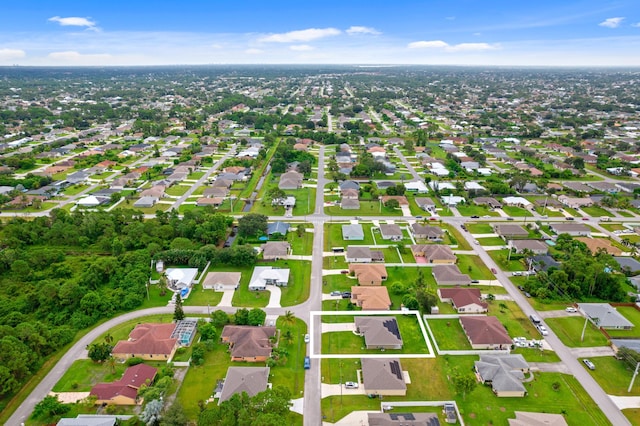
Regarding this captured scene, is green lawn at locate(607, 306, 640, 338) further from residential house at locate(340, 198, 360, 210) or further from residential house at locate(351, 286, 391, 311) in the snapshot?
residential house at locate(340, 198, 360, 210)

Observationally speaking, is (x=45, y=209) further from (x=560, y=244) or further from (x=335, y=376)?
(x=560, y=244)

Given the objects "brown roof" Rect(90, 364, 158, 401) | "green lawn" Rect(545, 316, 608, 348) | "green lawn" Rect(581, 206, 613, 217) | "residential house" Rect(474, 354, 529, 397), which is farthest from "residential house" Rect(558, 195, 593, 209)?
"brown roof" Rect(90, 364, 158, 401)

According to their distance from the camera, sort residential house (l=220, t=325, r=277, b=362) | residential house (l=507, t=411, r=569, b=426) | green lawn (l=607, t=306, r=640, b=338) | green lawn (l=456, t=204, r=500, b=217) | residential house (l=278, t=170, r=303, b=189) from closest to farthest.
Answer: residential house (l=507, t=411, r=569, b=426), residential house (l=220, t=325, r=277, b=362), green lawn (l=607, t=306, r=640, b=338), green lawn (l=456, t=204, r=500, b=217), residential house (l=278, t=170, r=303, b=189)

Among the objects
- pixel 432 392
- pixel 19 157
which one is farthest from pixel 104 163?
pixel 432 392

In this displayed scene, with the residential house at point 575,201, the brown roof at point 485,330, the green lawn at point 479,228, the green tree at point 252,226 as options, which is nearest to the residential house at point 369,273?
the brown roof at point 485,330

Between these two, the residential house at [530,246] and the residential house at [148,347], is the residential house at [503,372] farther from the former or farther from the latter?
the residential house at [148,347]

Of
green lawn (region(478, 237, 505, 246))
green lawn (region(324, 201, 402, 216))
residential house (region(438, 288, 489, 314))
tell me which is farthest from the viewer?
green lawn (region(324, 201, 402, 216))
